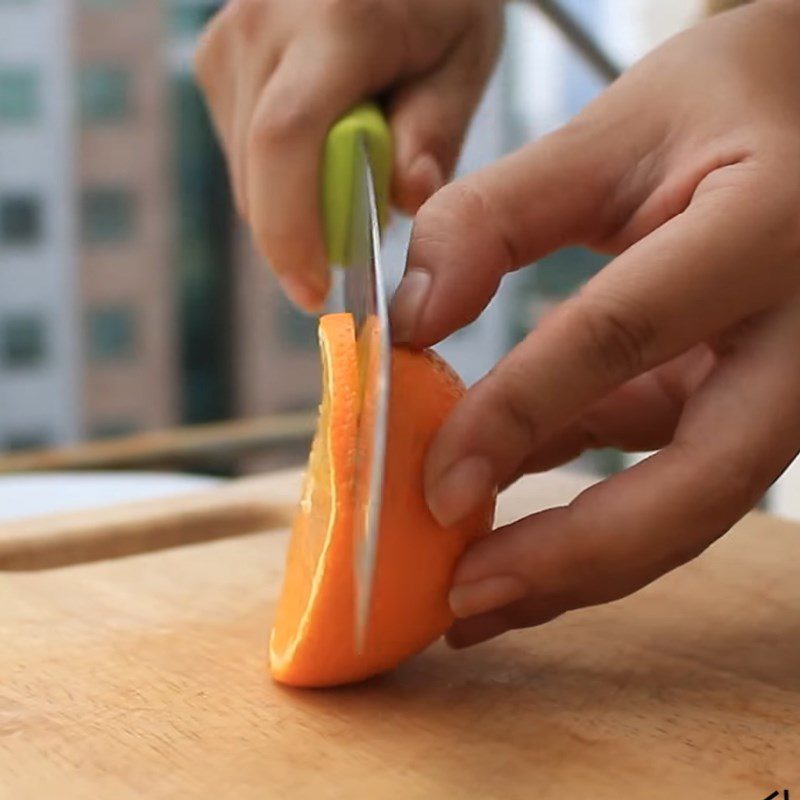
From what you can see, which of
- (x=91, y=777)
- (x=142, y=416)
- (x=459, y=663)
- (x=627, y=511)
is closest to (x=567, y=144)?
(x=627, y=511)

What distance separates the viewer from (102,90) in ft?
8.28

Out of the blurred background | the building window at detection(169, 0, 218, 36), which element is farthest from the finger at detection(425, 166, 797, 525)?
the building window at detection(169, 0, 218, 36)

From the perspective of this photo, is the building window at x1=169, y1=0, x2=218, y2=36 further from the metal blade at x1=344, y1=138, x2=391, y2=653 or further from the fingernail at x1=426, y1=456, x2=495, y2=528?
the fingernail at x1=426, y1=456, x2=495, y2=528

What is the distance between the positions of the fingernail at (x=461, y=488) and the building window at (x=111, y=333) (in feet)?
6.40

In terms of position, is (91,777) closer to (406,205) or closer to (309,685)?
(309,685)

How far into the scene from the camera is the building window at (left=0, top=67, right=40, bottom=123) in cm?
244

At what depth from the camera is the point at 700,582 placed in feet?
3.26

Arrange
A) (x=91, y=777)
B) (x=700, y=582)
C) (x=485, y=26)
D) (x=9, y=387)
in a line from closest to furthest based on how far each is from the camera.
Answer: (x=91, y=777) < (x=700, y=582) < (x=485, y=26) < (x=9, y=387)

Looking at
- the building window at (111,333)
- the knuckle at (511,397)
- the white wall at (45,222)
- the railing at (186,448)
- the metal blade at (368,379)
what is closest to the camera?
the metal blade at (368,379)

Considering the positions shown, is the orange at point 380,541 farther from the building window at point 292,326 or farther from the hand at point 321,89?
the building window at point 292,326

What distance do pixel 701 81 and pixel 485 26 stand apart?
37cm

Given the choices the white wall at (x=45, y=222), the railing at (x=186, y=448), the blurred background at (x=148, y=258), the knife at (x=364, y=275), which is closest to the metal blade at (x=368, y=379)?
the knife at (x=364, y=275)

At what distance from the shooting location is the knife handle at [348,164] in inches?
38.2

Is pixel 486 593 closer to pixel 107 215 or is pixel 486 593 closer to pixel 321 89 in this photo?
pixel 321 89
